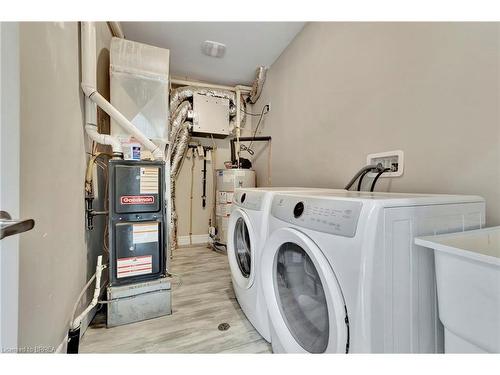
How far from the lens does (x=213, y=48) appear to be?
7.50 ft

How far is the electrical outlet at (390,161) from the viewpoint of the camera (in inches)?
48.1

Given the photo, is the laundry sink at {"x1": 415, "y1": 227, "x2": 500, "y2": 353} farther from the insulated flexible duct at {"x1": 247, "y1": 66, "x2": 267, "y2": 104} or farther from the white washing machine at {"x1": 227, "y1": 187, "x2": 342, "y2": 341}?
the insulated flexible duct at {"x1": 247, "y1": 66, "x2": 267, "y2": 104}

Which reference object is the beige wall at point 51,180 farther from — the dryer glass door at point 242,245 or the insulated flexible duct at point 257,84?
the insulated flexible duct at point 257,84

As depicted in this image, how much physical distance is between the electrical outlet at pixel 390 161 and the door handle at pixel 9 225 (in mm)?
1592

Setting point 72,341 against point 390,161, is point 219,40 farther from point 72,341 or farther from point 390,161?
point 72,341

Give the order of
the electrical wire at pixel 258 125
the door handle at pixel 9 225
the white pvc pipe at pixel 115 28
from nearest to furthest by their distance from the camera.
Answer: the door handle at pixel 9 225 → the white pvc pipe at pixel 115 28 → the electrical wire at pixel 258 125

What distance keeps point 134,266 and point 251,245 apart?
0.82 meters

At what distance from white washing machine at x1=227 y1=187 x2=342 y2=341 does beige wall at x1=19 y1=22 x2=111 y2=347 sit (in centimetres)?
93

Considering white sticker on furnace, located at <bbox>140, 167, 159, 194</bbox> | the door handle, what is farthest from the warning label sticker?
the door handle

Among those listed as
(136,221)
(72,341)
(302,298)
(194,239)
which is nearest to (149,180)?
(136,221)

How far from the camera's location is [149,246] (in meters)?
1.43

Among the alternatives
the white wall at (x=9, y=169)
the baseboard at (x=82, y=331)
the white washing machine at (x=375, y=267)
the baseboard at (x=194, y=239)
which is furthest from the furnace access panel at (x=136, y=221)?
the baseboard at (x=194, y=239)
